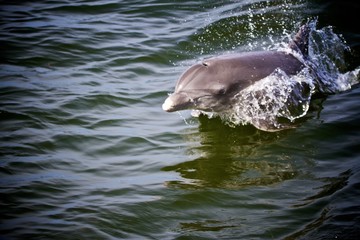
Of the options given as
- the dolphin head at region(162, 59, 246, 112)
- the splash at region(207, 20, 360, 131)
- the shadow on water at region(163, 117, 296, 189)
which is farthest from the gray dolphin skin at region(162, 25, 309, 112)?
the shadow on water at region(163, 117, 296, 189)

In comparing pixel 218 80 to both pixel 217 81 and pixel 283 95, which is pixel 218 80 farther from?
pixel 283 95

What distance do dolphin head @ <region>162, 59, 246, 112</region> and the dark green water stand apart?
483 millimetres

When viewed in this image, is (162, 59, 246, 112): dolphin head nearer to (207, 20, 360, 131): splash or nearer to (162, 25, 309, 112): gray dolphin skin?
(162, 25, 309, 112): gray dolphin skin

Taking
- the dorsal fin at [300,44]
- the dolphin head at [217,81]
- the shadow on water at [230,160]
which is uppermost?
the dorsal fin at [300,44]

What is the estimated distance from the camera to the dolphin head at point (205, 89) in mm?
6961

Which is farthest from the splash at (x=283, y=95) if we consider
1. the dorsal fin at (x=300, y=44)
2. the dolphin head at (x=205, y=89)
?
the dolphin head at (x=205, y=89)

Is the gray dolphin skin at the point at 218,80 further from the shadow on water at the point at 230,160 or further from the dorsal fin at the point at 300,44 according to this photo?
the dorsal fin at the point at 300,44

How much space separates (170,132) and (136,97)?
155cm

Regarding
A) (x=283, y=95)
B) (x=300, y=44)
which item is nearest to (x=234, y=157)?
(x=283, y=95)

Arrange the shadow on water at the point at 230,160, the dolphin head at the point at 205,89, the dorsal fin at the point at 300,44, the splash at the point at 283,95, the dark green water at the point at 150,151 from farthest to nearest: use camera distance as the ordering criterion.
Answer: the dorsal fin at the point at 300,44, the splash at the point at 283,95, the dolphin head at the point at 205,89, the shadow on water at the point at 230,160, the dark green water at the point at 150,151

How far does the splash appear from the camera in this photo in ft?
24.5

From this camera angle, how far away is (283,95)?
25.3 ft

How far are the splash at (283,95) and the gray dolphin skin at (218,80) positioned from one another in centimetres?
14

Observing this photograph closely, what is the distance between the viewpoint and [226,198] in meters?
5.39
